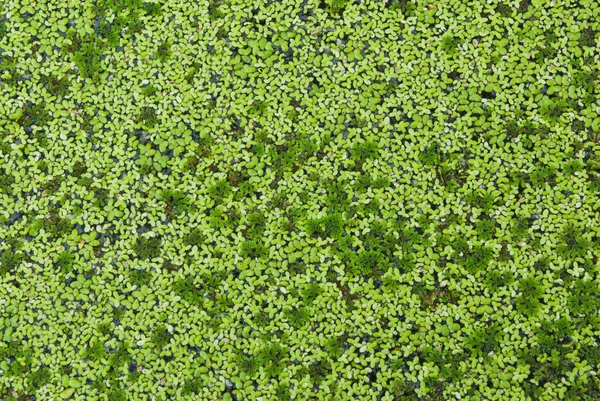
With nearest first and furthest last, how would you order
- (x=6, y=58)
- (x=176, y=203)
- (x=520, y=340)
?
(x=520, y=340) → (x=176, y=203) → (x=6, y=58)

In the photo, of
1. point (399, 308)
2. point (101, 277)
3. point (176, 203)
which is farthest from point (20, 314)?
point (399, 308)

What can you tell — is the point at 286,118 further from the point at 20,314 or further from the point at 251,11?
the point at 20,314

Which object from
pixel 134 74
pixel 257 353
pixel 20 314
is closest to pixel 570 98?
pixel 257 353

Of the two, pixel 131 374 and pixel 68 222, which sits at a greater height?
pixel 68 222

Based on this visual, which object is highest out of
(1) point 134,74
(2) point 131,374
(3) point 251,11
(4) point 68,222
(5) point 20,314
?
(3) point 251,11

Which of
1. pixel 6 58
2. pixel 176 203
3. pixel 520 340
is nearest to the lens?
pixel 520 340

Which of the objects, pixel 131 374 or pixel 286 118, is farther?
pixel 286 118
